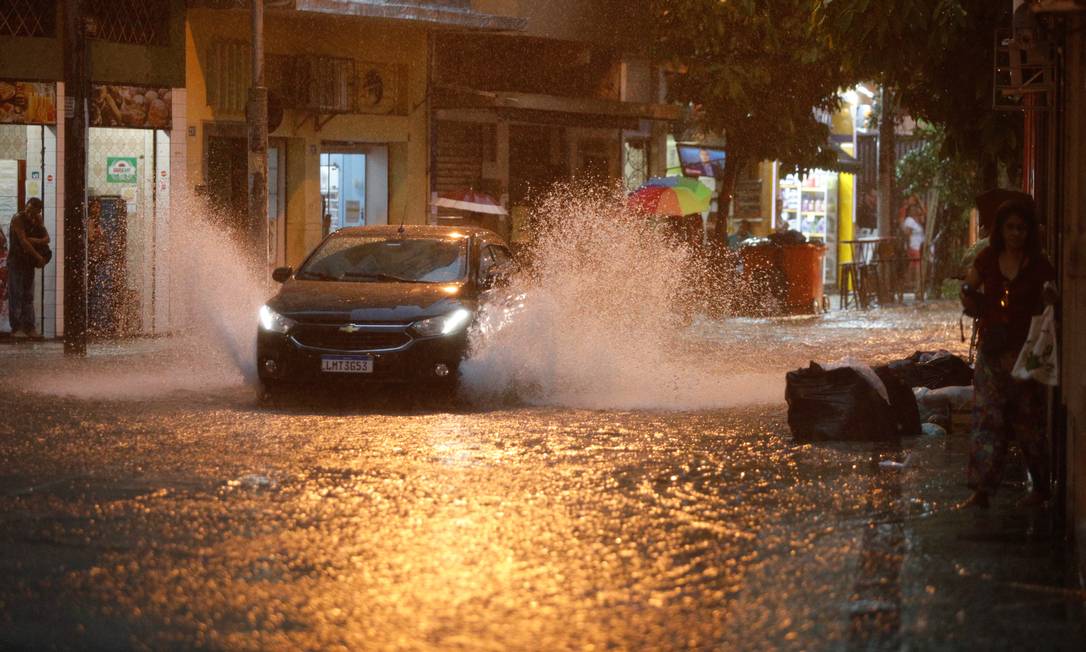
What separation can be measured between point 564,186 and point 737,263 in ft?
12.1

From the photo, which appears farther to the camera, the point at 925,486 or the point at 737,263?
the point at 737,263

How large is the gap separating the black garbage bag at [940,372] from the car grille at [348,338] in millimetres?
4100

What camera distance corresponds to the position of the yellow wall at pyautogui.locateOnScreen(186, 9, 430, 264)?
84.8 ft

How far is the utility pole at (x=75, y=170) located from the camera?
19391 millimetres

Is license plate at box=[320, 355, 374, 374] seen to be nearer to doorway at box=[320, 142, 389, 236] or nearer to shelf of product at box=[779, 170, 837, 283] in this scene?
doorway at box=[320, 142, 389, 236]

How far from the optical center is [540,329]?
15.4 m

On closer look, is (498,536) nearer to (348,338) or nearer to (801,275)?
(348,338)

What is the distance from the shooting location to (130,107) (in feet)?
80.8

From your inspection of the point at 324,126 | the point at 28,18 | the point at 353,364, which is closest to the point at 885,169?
the point at 324,126

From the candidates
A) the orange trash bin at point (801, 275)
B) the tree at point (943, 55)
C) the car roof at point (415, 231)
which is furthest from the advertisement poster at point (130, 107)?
the tree at point (943, 55)

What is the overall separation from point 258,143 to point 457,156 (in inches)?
304

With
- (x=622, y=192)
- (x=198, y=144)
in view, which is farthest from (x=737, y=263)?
(x=198, y=144)

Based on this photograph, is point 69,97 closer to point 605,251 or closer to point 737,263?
point 605,251

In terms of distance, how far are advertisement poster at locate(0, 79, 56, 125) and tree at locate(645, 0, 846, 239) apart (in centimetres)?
1018
